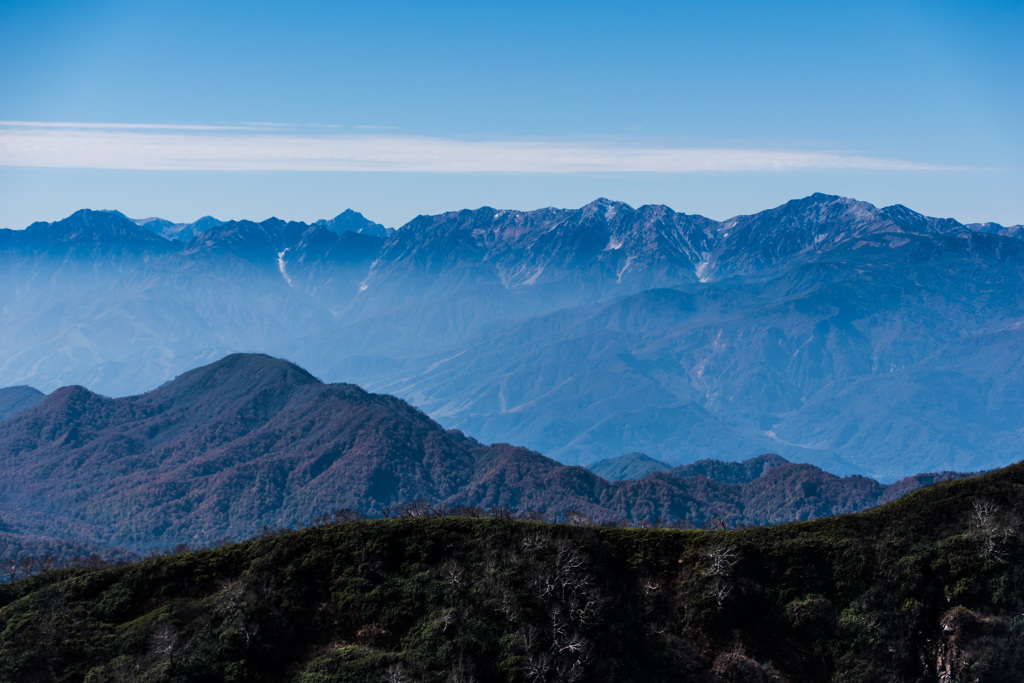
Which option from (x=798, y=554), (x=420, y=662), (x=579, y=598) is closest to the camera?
(x=420, y=662)

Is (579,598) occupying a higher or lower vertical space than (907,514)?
lower

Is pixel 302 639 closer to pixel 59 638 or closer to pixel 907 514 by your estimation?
pixel 59 638

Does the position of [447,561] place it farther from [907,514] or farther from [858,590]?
[907,514]

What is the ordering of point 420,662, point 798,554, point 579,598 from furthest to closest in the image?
point 798,554 < point 579,598 < point 420,662

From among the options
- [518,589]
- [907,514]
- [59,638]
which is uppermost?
[907,514]

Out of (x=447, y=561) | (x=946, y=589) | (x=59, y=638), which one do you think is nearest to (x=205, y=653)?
(x=59, y=638)

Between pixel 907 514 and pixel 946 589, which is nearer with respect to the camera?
pixel 946 589
